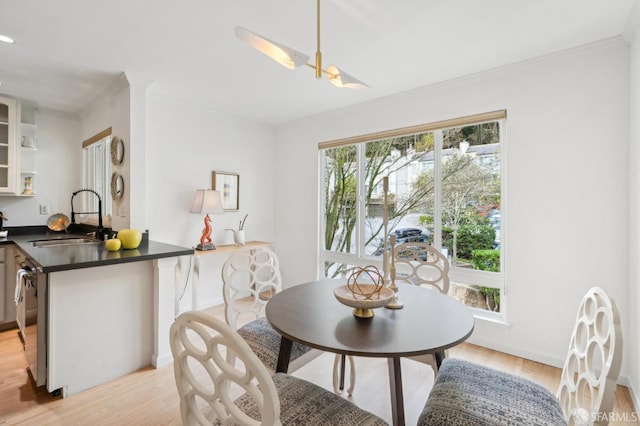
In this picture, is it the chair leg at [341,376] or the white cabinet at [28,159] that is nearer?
the chair leg at [341,376]

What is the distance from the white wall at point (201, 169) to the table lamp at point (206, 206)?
0.63 feet

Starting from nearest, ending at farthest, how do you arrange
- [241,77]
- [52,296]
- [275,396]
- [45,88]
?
[275,396]
[52,296]
[241,77]
[45,88]

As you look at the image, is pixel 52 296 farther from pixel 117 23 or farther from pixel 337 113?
pixel 337 113

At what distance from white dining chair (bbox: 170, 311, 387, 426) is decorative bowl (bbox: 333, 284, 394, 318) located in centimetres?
35

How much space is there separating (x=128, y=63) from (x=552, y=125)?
3.26 m

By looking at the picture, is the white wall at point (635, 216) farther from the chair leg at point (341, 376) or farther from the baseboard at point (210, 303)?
the baseboard at point (210, 303)

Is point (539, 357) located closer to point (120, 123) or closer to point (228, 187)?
point (228, 187)

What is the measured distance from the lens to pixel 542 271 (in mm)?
2332

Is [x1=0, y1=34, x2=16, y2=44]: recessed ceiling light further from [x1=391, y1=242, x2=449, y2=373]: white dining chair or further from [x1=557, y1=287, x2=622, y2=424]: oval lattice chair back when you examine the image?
[x1=557, y1=287, x2=622, y2=424]: oval lattice chair back

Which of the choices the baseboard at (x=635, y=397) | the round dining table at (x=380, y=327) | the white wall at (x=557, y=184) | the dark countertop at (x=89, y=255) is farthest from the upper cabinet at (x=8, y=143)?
the baseboard at (x=635, y=397)

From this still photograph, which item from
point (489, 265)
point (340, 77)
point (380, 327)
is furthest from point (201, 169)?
point (489, 265)

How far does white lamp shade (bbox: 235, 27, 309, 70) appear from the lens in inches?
50.1

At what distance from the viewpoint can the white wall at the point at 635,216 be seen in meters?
1.82

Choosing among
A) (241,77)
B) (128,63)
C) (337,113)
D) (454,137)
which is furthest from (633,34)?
(128,63)
